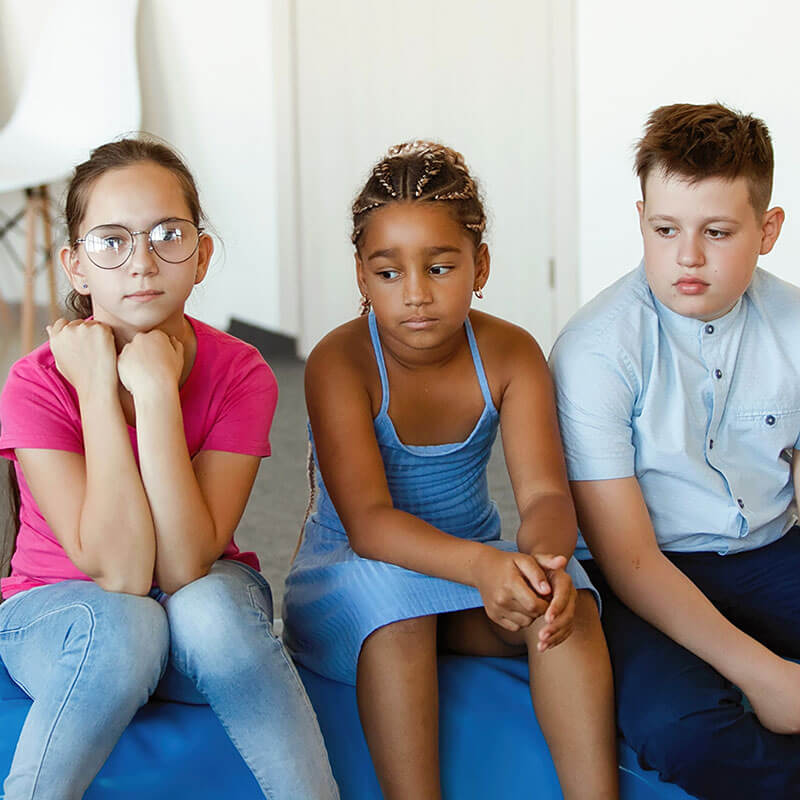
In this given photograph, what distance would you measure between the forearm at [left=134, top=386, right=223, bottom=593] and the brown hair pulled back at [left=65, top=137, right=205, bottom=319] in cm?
25

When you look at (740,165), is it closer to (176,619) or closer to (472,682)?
(472,682)

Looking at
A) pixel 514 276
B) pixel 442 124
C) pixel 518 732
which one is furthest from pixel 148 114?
pixel 518 732

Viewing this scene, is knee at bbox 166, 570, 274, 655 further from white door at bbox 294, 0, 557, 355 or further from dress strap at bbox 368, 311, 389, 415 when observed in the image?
white door at bbox 294, 0, 557, 355

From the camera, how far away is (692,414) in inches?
56.7

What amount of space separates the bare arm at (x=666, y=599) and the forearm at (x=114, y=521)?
0.51 m

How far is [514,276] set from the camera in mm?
3627

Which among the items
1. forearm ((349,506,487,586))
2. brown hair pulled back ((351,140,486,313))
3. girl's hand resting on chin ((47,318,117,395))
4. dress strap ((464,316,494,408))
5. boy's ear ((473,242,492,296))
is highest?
brown hair pulled back ((351,140,486,313))

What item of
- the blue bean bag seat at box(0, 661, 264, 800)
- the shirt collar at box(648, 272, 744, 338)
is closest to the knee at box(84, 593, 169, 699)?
the blue bean bag seat at box(0, 661, 264, 800)

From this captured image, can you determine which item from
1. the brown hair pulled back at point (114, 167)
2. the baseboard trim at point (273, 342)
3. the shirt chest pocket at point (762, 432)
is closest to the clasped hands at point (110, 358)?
the brown hair pulled back at point (114, 167)

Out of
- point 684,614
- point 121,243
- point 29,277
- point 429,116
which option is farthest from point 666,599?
point 29,277

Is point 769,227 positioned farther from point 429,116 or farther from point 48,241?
point 48,241

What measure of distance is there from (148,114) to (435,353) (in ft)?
10.8

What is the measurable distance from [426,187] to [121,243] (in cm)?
36

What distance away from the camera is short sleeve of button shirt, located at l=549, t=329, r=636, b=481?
139 cm
